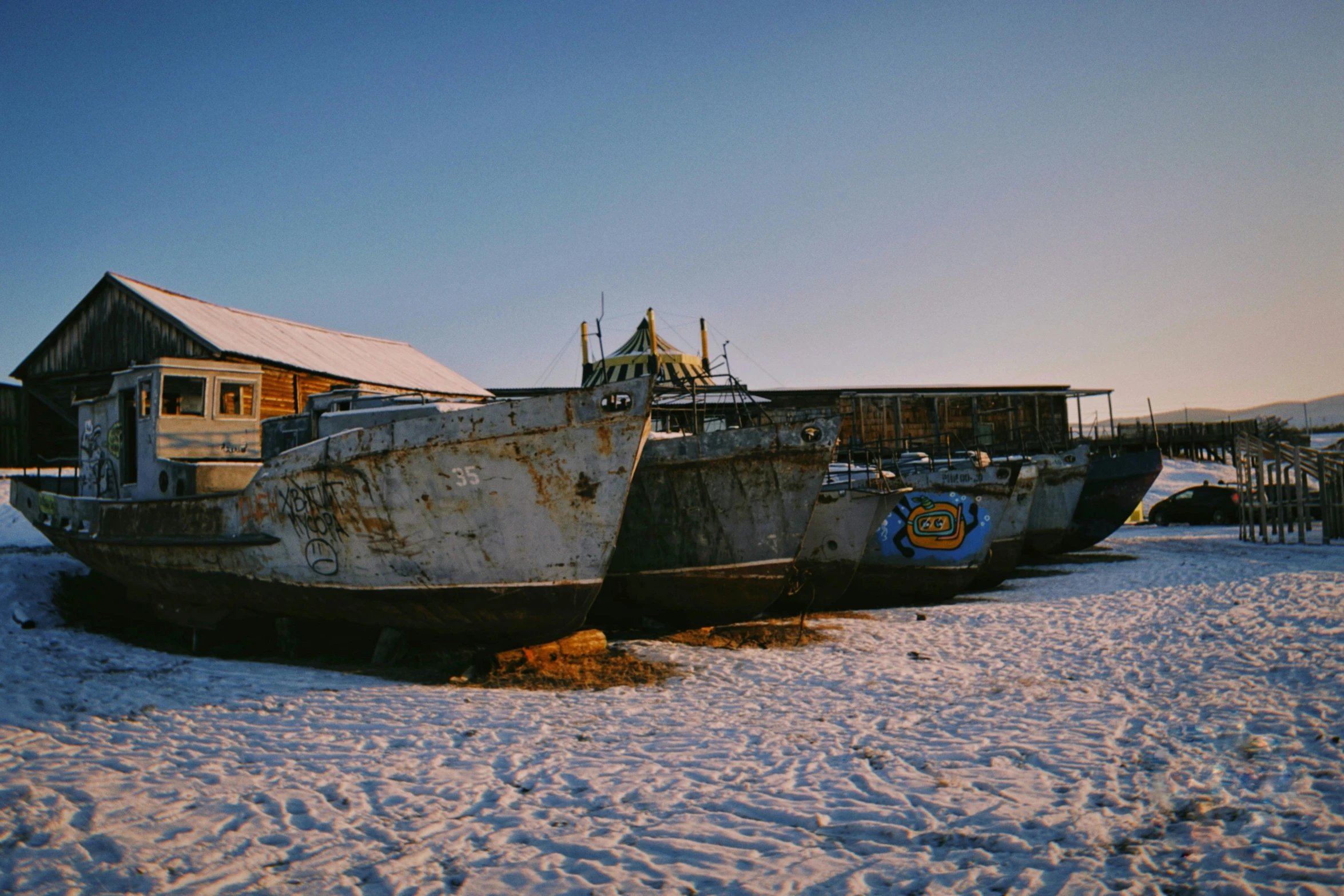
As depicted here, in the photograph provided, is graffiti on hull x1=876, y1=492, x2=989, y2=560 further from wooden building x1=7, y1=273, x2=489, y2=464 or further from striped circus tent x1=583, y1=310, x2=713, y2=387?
striped circus tent x1=583, y1=310, x2=713, y2=387

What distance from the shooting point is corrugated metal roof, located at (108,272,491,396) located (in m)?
18.7

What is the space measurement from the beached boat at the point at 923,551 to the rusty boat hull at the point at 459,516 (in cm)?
602

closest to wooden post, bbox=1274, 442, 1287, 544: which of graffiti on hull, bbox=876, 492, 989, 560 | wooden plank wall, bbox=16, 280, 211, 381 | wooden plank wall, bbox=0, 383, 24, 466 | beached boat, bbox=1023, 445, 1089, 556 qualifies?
beached boat, bbox=1023, 445, 1089, 556

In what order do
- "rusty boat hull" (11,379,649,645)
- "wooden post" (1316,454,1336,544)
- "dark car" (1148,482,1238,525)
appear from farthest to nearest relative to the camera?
"dark car" (1148,482,1238,525)
"wooden post" (1316,454,1336,544)
"rusty boat hull" (11,379,649,645)

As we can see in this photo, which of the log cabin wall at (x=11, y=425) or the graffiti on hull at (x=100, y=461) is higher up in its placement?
the log cabin wall at (x=11, y=425)

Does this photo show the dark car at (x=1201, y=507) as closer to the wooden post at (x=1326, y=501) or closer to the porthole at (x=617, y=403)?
the wooden post at (x=1326, y=501)

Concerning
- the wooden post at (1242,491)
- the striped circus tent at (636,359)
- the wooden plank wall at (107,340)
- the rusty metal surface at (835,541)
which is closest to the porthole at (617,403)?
the rusty metal surface at (835,541)

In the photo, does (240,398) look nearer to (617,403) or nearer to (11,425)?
(617,403)

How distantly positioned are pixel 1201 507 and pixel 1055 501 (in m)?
11.2

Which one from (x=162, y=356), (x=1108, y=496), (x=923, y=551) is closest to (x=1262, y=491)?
(x=1108, y=496)

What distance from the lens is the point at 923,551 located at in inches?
477

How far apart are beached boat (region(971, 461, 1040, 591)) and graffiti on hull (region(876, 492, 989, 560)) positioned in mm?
1669

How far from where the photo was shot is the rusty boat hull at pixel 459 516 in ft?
22.7

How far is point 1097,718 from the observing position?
18.7 feet
